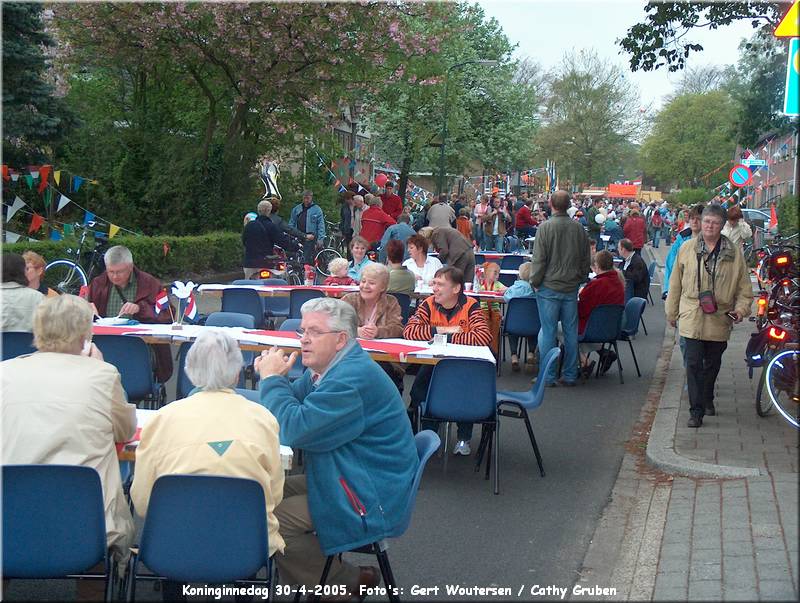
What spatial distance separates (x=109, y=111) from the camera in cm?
2794

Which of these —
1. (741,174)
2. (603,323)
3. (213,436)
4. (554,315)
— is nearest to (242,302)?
(554,315)

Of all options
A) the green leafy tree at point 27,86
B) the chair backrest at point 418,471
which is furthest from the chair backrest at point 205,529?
the green leafy tree at point 27,86

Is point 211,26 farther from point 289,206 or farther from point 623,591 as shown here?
point 623,591

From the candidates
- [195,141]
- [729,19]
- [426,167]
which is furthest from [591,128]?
[729,19]

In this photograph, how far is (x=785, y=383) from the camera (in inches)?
350

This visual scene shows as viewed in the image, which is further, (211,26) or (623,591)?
(211,26)

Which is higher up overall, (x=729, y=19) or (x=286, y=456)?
(x=729, y=19)

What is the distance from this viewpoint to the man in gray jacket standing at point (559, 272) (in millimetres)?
11539

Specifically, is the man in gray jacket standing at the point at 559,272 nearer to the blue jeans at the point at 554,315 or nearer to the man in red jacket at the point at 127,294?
the blue jeans at the point at 554,315

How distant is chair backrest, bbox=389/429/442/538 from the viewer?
4.99m

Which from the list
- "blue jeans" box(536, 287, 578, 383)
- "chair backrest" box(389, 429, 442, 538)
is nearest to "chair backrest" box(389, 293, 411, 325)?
"blue jeans" box(536, 287, 578, 383)

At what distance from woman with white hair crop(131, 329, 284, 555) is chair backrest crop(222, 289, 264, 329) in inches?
265

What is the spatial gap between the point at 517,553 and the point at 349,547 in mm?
1658

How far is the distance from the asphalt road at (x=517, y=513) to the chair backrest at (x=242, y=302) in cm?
302
